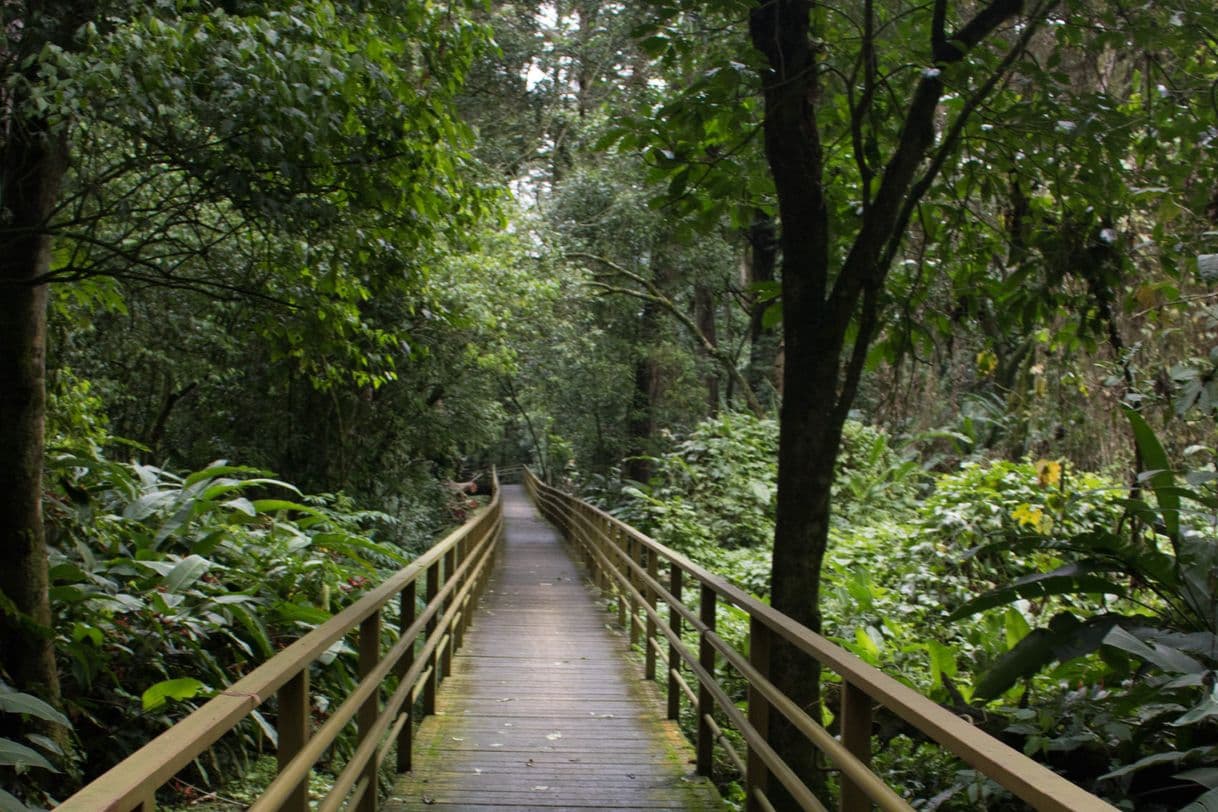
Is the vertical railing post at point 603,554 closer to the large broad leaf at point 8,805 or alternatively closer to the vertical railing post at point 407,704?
the vertical railing post at point 407,704

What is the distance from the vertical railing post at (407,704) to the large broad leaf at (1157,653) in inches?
123

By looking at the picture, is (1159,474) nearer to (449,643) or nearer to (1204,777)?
(1204,777)

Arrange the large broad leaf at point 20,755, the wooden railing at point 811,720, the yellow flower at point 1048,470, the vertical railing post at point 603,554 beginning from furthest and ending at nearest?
the vertical railing post at point 603,554 → the yellow flower at point 1048,470 → the large broad leaf at point 20,755 → the wooden railing at point 811,720

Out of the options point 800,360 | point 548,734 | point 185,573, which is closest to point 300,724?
point 800,360

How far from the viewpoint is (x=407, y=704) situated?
493 centimetres

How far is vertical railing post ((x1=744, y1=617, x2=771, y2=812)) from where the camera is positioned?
160 inches

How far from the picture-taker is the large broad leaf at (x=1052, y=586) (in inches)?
171

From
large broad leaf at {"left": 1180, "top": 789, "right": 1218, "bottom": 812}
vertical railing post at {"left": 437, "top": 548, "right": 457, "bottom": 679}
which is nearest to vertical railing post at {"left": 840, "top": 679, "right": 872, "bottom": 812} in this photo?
large broad leaf at {"left": 1180, "top": 789, "right": 1218, "bottom": 812}

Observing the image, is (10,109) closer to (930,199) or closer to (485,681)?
(930,199)

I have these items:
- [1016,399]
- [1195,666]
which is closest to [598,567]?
[1016,399]

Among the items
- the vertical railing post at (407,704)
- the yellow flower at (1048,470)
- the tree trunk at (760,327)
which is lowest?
the vertical railing post at (407,704)

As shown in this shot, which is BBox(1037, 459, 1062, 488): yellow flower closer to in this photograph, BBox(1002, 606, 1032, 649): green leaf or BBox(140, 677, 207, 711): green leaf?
BBox(1002, 606, 1032, 649): green leaf

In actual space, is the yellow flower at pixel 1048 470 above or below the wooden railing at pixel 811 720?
above

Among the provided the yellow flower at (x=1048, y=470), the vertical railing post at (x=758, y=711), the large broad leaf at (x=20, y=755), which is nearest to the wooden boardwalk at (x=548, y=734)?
the vertical railing post at (x=758, y=711)
